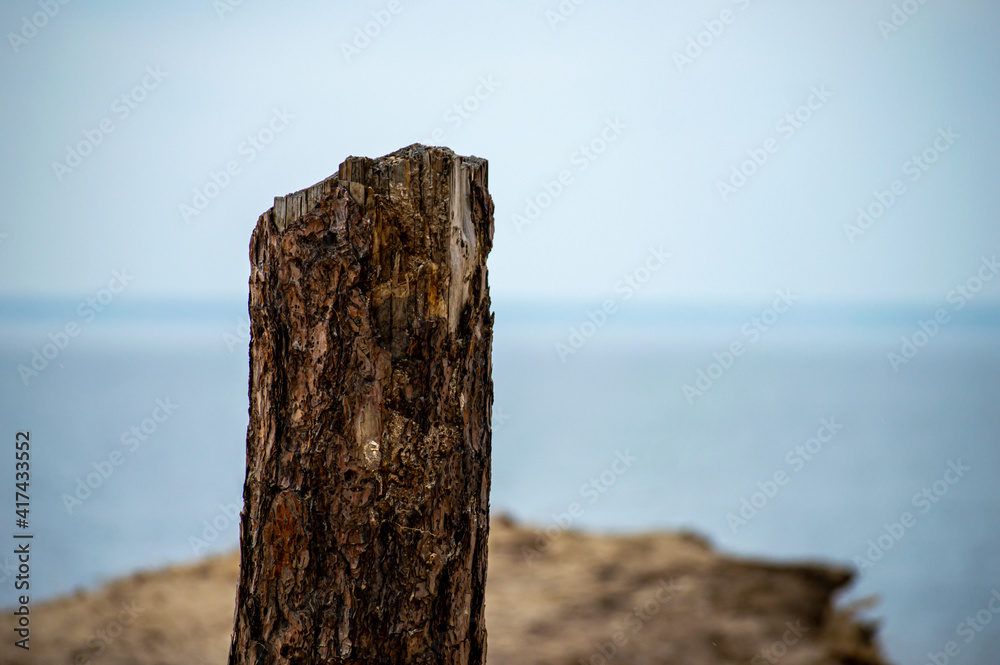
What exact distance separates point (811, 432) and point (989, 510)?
2200 mm

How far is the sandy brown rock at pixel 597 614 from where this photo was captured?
10.7 feet

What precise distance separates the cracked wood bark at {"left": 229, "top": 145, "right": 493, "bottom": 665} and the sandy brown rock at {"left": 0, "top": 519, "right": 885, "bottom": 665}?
1.91 meters

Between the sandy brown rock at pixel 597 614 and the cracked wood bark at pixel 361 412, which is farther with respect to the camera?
the sandy brown rock at pixel 597 614

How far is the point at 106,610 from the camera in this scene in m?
3.39

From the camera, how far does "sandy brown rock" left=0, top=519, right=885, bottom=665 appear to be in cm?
326

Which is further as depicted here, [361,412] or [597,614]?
[597,614]

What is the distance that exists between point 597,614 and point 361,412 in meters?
2.49

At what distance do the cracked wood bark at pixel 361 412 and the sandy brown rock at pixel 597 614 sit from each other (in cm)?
191

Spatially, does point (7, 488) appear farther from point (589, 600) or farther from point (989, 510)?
point (989, 510)

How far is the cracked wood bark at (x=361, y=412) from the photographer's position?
154 cm

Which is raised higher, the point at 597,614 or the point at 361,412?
the point at 597,614

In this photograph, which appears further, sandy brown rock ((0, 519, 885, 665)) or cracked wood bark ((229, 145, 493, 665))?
sandy brown rock ((0, 519, 885, 665))

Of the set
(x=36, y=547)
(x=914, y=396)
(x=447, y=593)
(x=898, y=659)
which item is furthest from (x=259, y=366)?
(x=914, y=396)

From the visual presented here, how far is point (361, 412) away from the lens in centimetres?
154
